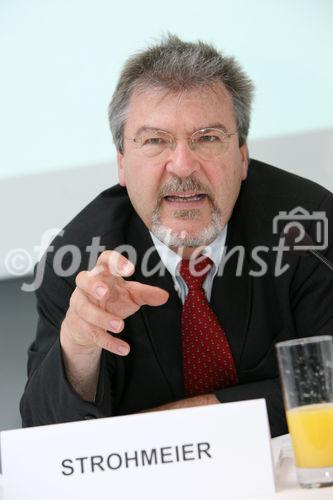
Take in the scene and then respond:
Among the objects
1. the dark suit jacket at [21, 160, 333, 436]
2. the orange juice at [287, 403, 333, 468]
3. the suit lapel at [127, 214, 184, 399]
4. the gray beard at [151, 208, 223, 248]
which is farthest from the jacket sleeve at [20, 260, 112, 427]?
the orange juice at [287, 403, 333, 468]

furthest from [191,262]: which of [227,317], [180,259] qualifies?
[227,317]

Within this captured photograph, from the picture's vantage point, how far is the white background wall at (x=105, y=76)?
2416mm

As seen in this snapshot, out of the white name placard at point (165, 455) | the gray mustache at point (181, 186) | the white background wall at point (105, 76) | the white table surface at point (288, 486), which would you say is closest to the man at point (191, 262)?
the gray mustache at point (181, 186)

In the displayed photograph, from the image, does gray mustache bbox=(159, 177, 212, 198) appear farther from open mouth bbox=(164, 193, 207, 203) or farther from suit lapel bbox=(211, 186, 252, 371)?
suit lapel bbox=(211, 186, 252, 371)

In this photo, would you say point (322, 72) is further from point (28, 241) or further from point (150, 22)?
point (28, 241)

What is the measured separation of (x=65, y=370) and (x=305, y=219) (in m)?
0.71

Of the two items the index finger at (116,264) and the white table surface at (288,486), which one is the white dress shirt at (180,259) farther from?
the white table surface at (288,486)

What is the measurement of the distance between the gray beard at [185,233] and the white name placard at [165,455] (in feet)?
3.03

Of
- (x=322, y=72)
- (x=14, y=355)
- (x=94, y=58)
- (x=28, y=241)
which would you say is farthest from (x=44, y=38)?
(x=14, y=355)

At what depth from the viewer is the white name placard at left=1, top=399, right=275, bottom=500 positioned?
3.05ft

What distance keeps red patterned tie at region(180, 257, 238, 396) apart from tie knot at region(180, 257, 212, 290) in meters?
0.01

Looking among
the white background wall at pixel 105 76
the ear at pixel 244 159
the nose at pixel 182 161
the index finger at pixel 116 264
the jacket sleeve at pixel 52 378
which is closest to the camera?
the index finger at pixel 116 264

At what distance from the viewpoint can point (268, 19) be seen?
7.91 ft

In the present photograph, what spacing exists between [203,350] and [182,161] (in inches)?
16.1
